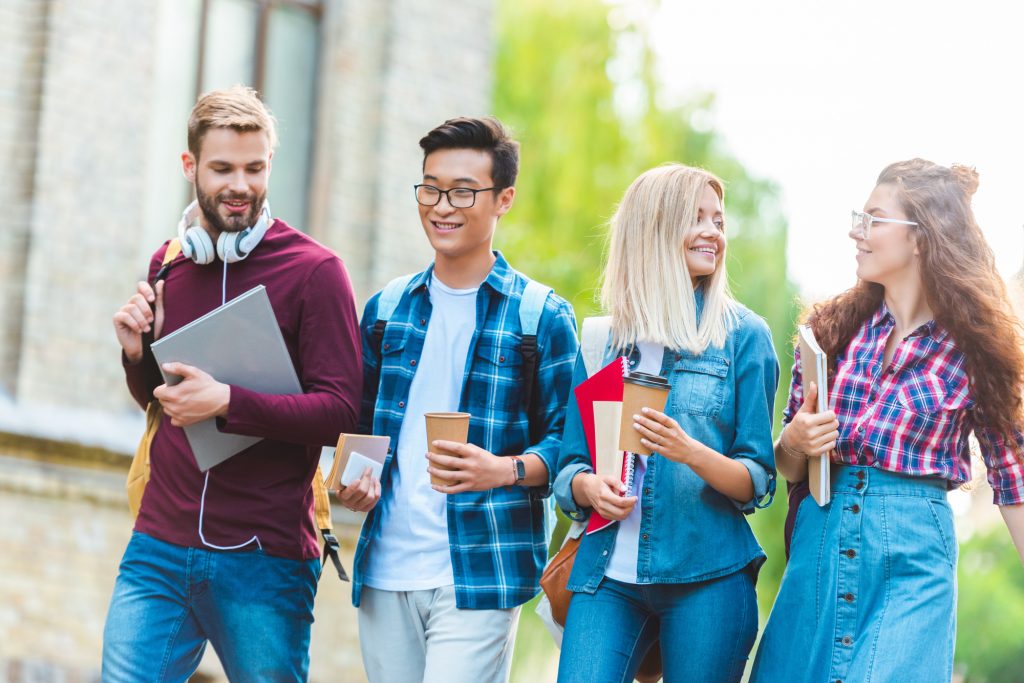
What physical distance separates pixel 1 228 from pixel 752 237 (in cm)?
1272

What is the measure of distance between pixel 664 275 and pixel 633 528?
820 millimetres

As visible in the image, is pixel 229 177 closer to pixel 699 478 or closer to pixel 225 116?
pixel 225 116

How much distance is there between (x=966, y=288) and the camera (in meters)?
4.25

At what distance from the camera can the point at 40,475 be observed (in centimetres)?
894

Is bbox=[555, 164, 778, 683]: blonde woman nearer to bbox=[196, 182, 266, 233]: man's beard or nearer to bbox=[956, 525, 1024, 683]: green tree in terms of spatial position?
bbox=[196, 182, 266, 233]: man's beard

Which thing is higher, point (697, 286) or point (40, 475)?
point (697, 286)

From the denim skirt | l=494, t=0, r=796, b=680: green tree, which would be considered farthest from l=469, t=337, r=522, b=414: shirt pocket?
l=494, t=0, r=796, b=680: green tree

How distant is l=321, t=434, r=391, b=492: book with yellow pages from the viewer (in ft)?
14.0

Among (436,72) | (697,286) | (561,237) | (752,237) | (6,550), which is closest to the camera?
(697,286)

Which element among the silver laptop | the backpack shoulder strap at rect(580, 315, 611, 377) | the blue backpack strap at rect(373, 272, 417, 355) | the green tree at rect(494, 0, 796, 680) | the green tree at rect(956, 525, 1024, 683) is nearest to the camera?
the silver laptop

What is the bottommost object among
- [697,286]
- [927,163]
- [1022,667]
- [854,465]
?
[1022,667]

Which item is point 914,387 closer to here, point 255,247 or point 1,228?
point 255,247

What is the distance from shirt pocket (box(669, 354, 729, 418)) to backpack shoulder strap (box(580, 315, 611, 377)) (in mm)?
265

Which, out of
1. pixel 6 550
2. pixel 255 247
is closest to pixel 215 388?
pixel 255 247
